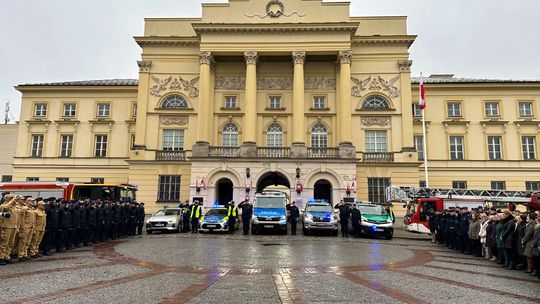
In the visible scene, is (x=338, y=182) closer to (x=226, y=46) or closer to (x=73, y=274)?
(x=226, y=46)

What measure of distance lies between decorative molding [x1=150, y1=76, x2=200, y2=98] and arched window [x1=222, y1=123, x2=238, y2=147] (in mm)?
4190

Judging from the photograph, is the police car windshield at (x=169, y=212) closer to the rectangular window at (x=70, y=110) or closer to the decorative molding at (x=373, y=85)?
the decorative molding at (x=373, y=85)

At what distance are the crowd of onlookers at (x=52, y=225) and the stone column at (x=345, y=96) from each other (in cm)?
1912

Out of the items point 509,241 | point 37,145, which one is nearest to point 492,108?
point 509,241

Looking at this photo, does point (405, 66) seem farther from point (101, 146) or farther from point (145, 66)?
point (101, 146)

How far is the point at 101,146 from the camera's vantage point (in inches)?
1615

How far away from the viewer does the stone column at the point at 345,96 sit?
33.6 meters

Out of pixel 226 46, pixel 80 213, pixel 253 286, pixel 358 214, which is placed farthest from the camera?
pixel 226 46

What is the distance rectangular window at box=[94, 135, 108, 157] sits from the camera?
4091 centimetres

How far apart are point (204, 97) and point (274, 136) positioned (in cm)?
742

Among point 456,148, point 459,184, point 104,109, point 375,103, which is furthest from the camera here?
point 104,109

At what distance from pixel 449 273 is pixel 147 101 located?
3185 cm

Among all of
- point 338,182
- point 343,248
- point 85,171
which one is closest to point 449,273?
point 343,248

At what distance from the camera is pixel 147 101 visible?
37188 millimetres
